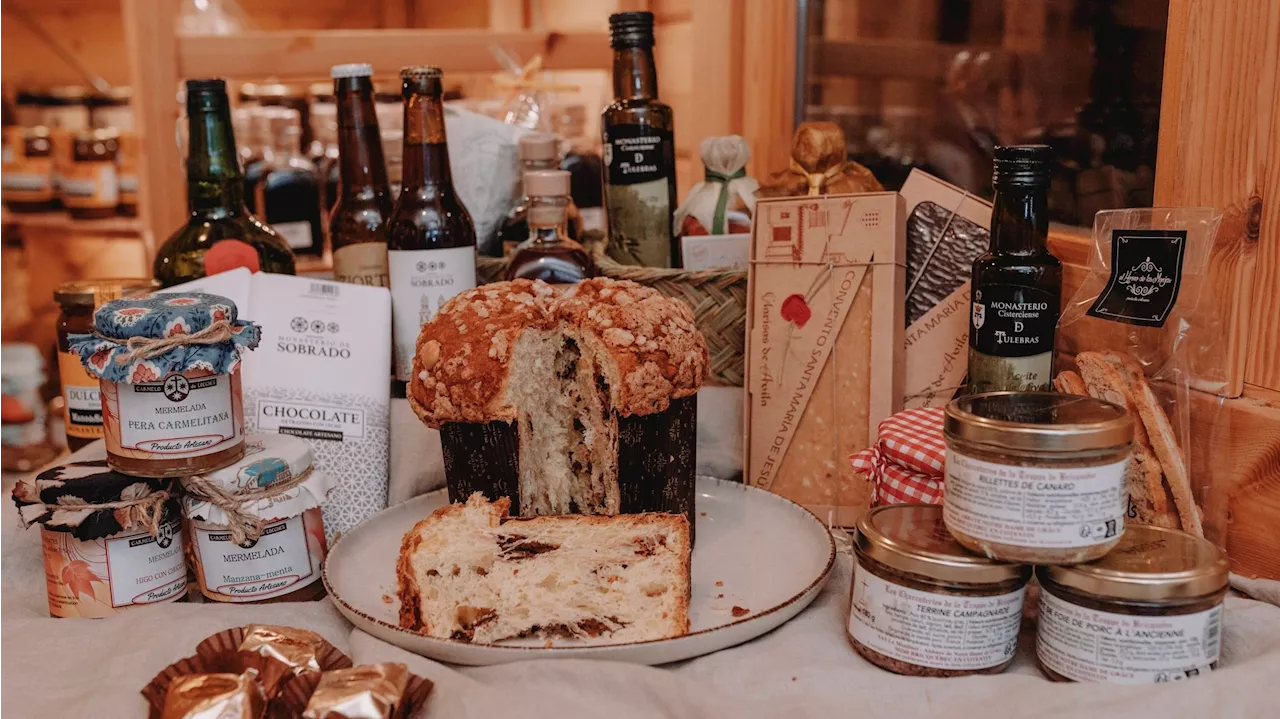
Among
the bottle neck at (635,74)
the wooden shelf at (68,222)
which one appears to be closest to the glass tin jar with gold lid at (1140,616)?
the bottle neck at (635,74)

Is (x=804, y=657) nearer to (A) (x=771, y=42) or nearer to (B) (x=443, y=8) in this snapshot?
(A) (x=771, y=42)

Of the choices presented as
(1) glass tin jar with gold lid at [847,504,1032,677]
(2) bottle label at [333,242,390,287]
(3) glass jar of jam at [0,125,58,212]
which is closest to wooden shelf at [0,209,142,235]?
(3) glass jar of jam at [0,125,58,212]

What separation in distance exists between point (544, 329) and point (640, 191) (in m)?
0.41

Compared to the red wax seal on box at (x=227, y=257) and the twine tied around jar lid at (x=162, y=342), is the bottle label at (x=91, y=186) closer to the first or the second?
the red wax seal on box at (x=227, y=257)

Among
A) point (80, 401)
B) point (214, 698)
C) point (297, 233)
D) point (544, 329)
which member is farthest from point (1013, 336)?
point (297, 233)

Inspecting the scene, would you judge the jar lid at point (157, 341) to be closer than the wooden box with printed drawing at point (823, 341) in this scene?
Yes

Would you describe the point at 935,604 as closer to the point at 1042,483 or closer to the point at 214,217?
the point at 1042,483

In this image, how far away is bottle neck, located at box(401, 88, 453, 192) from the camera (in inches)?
51.9

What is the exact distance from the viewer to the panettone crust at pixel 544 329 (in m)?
1.04

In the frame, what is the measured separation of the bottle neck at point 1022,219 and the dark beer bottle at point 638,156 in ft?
1.68

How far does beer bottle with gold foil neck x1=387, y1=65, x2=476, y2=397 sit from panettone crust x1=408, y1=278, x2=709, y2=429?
208 millimetres

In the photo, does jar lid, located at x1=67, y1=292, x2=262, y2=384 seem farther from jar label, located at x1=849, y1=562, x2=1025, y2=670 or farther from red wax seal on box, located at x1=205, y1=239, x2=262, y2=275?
jar label, located at x1=849, y1=562, x2=1025, y2=670

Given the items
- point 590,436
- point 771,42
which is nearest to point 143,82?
point 771,42

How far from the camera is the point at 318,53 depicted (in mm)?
1942
